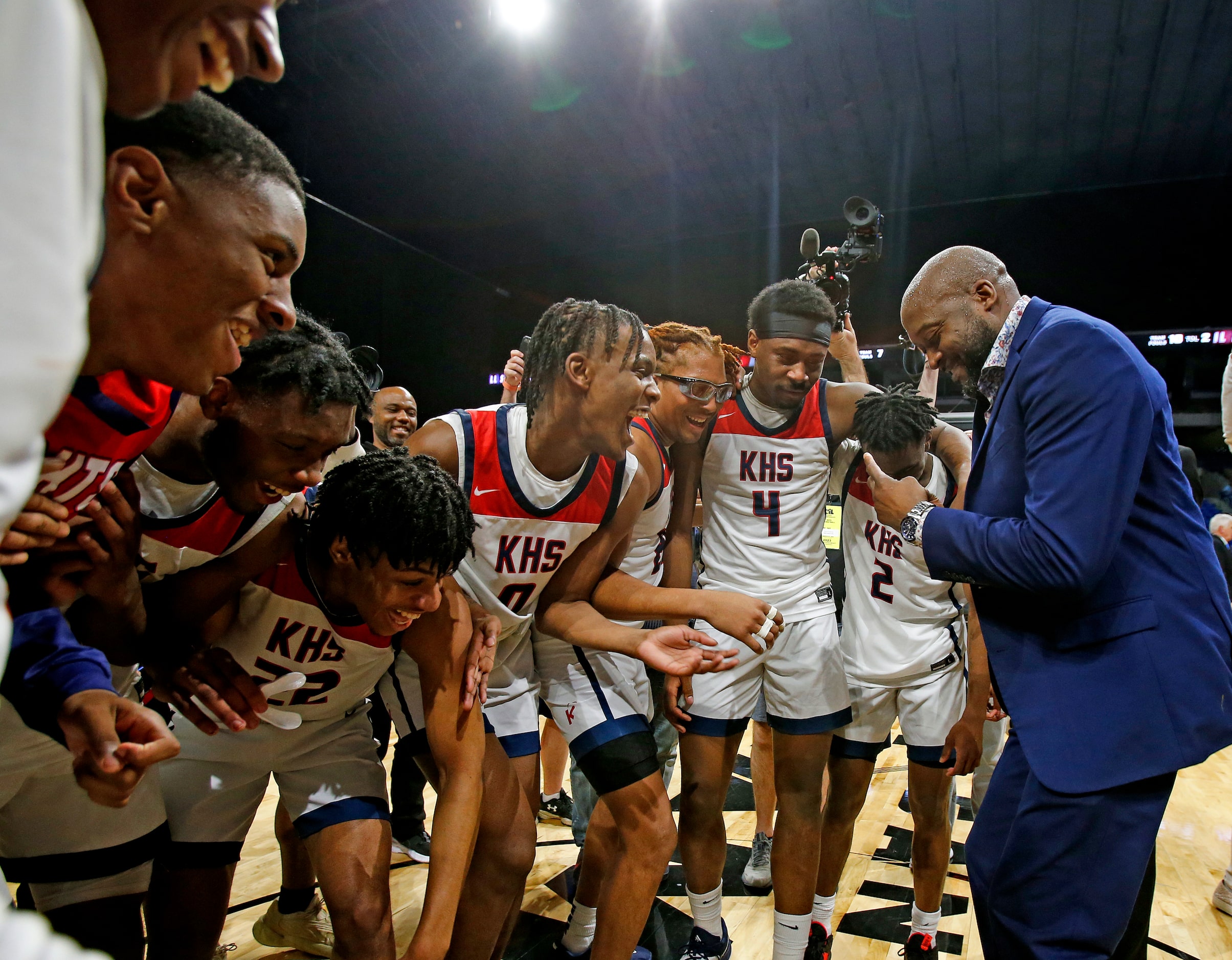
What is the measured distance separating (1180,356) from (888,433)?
717 centimetres

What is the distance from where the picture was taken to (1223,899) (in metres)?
3.34

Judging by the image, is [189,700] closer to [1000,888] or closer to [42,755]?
[42,755]

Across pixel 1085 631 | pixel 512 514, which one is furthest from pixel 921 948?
pixel 512 514

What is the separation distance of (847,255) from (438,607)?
8.37ft

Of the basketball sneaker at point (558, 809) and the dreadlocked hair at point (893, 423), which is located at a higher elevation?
the dreadlocked hair at point (893, 423)

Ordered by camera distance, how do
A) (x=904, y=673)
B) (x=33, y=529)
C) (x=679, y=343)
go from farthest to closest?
1. (x=679, y=343)
2. (x=904, y=673)
3. (x=33, y=529)

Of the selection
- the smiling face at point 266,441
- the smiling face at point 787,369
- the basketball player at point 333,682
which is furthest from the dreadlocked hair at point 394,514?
the smiling face at point 787,369

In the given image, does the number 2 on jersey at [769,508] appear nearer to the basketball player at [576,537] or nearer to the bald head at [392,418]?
the basketball player at [576,537]

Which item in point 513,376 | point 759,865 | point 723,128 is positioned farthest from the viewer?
point 723,128

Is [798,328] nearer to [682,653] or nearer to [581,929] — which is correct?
[682,653]

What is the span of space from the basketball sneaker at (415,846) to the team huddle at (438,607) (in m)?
0.70

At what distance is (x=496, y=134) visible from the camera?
720cm

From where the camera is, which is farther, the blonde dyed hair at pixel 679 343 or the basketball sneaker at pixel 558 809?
the basketball sneaker at pixel 558 809

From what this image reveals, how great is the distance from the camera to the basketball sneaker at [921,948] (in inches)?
114
